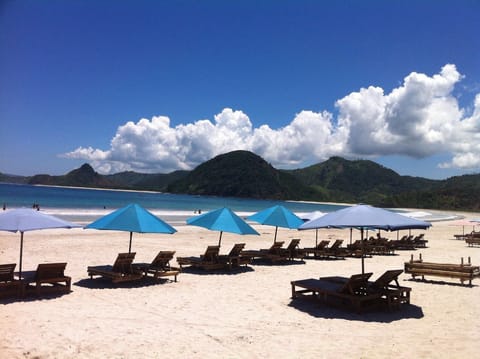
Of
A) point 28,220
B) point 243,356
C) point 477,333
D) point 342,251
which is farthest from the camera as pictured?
point 342,251

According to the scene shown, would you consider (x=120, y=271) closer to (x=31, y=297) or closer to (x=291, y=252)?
(x=31, y=297)

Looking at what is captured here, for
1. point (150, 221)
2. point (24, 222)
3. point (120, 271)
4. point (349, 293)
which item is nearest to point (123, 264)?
point (120, 271)

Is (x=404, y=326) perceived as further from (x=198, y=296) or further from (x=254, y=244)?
(x=254, y=244)

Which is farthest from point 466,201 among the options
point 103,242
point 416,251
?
point 103,242

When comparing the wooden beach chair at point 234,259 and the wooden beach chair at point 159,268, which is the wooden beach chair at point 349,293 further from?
the wooden beach chair at point 234,259

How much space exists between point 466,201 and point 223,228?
407ft

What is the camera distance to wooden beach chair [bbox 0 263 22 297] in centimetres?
877

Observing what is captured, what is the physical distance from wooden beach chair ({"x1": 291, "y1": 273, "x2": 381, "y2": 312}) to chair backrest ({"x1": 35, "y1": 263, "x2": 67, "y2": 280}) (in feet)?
17.1

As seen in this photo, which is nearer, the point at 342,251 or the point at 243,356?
the point at 243,356

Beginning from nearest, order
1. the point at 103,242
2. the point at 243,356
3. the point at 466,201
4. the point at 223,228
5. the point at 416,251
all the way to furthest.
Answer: the point at 243,356, the point at 223,228, the point at 103,242, the point at 416,251, the point at 466,201

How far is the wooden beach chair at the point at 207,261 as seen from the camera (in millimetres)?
13408

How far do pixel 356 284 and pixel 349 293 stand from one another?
0.24 m

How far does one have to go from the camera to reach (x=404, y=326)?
781cm

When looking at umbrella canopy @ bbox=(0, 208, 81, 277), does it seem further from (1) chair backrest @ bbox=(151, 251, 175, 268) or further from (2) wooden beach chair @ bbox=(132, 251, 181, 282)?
(1) chair backrest @ bbox=(151, 251, 175, 268)
